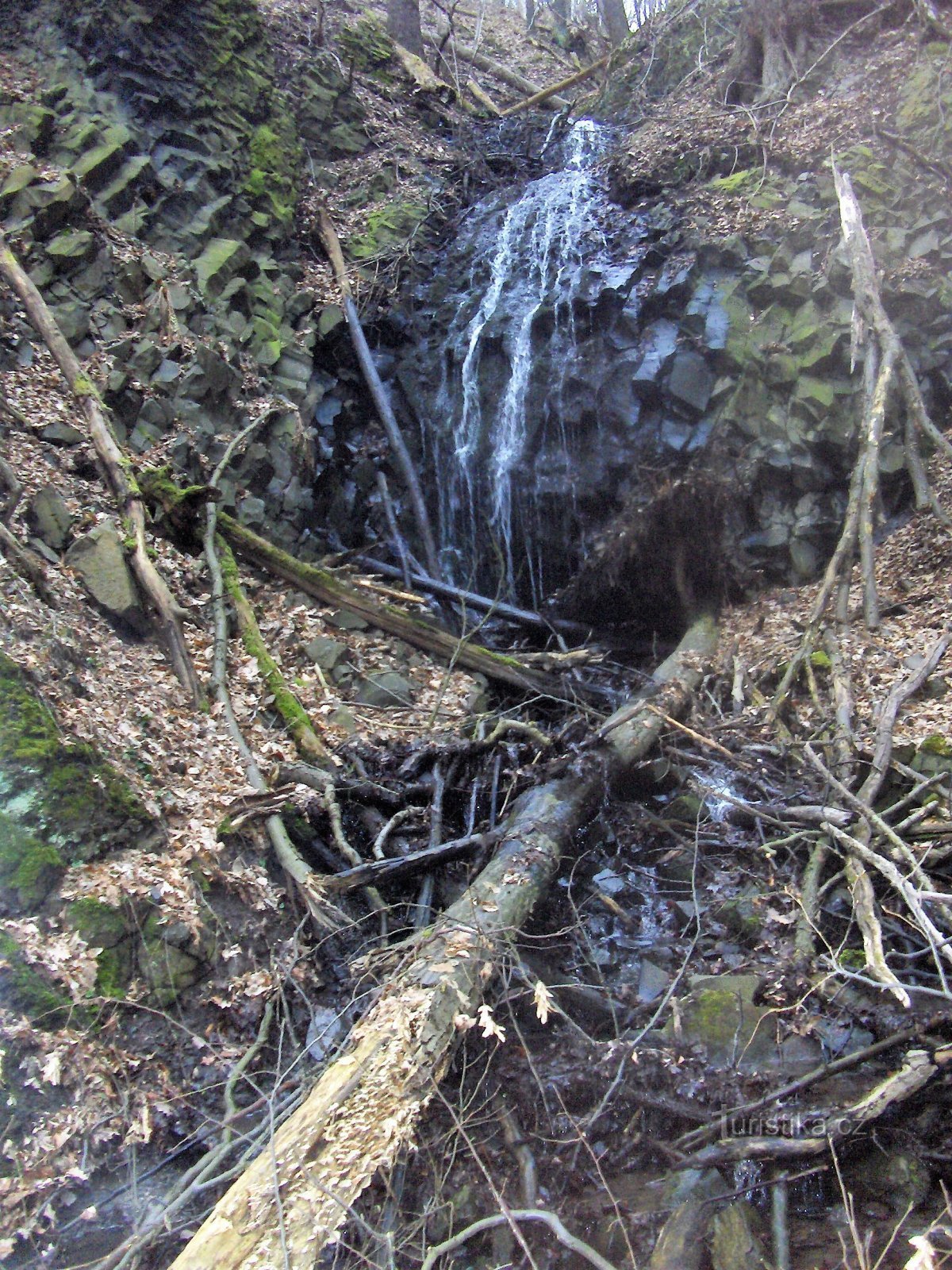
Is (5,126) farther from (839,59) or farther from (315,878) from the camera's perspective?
(839,59)

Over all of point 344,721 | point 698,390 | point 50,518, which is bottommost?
point 698,390

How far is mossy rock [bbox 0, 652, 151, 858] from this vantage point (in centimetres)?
443

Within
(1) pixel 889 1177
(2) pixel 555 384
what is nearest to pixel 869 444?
(2) pixel 555 384

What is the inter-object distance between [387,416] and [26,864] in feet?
23.8

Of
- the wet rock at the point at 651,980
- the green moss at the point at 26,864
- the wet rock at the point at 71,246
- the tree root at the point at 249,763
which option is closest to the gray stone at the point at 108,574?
the tree root at the point at 249,763

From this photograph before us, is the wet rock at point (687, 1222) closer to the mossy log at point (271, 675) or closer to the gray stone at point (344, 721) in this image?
the mossy log at point (271, 675)

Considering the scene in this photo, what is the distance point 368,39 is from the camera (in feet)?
46.7

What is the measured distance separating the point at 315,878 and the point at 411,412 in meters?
7.16

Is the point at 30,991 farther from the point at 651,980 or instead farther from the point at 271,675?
the point at 651,980

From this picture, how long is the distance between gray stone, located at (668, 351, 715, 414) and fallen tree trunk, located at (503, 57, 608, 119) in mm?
9191

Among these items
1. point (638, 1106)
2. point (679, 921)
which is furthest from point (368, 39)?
point (638, 1106)

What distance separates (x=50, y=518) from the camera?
240 inches

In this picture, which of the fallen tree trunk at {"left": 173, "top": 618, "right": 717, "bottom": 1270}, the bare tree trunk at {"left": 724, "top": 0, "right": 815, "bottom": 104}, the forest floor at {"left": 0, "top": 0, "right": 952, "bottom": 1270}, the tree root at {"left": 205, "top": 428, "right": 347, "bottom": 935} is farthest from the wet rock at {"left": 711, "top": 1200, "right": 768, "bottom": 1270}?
the bare tree trunk at {"left": 724, "top": 0, "right": 815, "bottom": 104}

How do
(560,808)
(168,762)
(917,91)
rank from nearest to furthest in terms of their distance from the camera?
(168,762) < (560,808) < (917,91)
